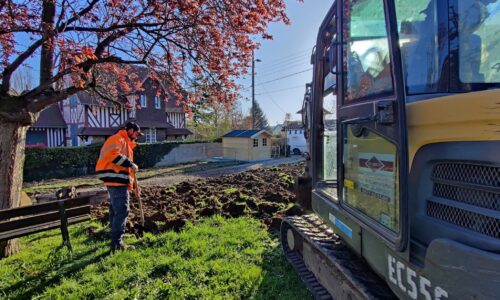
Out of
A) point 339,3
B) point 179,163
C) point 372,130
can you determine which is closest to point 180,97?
point 339,3

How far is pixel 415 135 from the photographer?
180 centimetres

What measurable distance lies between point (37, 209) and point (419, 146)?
5463mm

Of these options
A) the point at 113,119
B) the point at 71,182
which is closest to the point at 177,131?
the point at 113,119

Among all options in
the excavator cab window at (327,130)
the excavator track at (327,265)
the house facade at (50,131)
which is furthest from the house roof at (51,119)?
the excavator cab window at (327,130)

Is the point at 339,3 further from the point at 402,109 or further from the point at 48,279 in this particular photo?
the point at 48,279

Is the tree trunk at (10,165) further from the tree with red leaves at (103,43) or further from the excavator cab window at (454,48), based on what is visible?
the excavator cab window at (454,48)

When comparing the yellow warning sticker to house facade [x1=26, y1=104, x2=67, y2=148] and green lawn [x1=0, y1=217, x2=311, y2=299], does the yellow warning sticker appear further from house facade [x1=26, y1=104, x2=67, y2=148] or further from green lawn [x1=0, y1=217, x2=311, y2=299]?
house facade [x1=26, y1=104, x2=67, y2=148]

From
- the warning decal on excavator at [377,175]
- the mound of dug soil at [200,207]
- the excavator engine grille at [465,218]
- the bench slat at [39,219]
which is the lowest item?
the mound of dug soil at [200,207]

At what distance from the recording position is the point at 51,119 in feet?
104

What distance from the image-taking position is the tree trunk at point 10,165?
4.91 metres

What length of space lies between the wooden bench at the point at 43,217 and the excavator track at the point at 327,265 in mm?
3531

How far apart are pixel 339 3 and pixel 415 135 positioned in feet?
4.79

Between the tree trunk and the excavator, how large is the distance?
4965 millimetres

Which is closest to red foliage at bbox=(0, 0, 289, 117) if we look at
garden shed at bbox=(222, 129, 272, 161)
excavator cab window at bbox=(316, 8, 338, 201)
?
excavator cab window at bbox=(316, 8, 338, 201)
